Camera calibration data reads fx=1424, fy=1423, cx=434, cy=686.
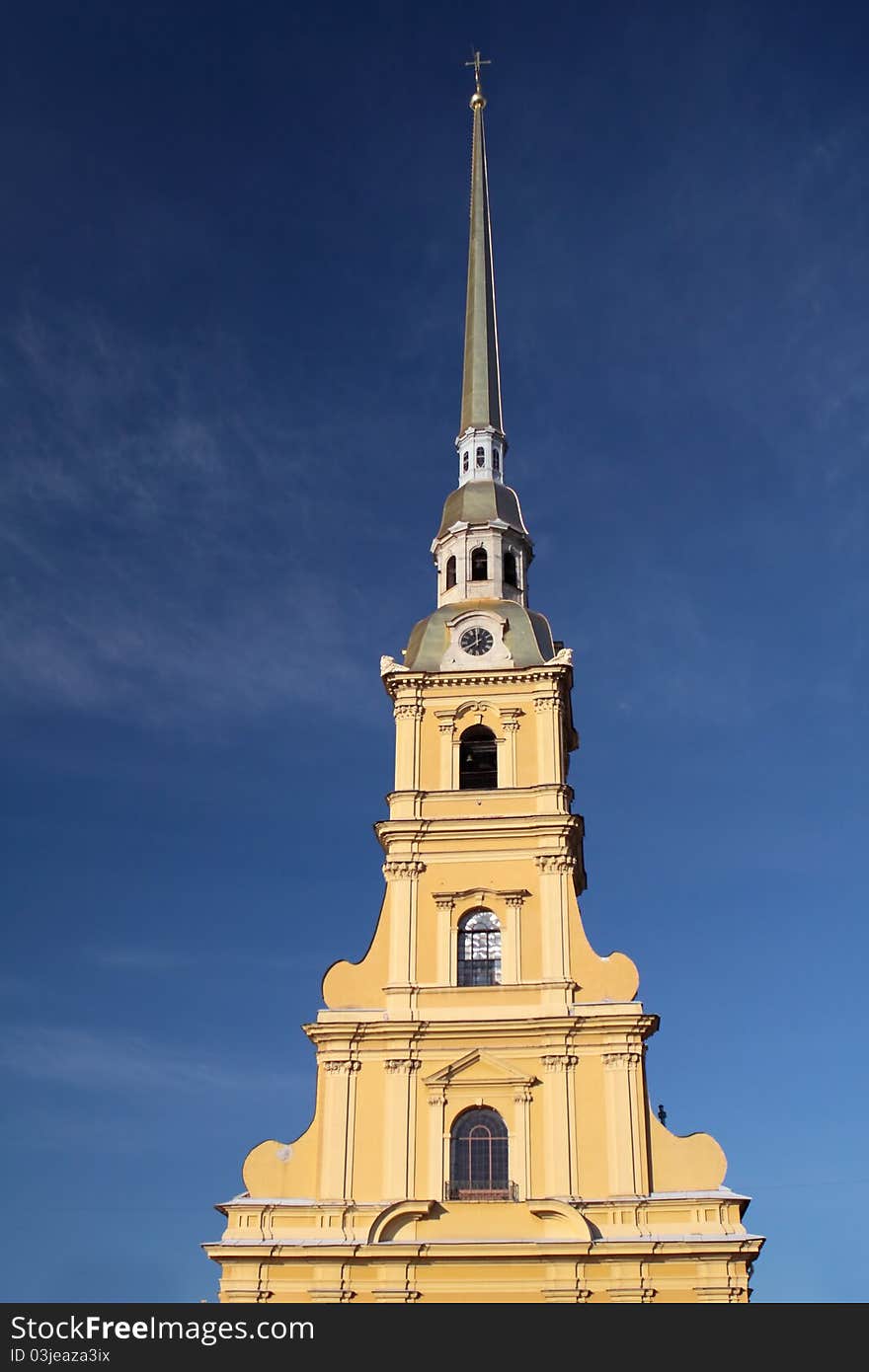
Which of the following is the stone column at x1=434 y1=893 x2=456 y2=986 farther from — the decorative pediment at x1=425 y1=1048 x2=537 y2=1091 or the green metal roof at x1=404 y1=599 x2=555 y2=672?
the green metal roof at x1=404 y1=599 x2=555 y2=672

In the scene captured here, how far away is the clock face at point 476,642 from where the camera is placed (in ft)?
136

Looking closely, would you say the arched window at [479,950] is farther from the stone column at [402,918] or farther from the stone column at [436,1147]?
the stone column at [436,1147]

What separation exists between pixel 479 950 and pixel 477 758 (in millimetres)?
5925

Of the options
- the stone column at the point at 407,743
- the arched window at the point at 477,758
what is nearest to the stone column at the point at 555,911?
the arched window at the point at 477,758

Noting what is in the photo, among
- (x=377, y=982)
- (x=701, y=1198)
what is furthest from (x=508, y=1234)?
(x=377, y=982)

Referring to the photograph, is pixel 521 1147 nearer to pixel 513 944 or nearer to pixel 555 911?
pixel 513 944

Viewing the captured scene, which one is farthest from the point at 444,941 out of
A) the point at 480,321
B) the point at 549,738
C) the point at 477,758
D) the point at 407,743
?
the point at 480,321

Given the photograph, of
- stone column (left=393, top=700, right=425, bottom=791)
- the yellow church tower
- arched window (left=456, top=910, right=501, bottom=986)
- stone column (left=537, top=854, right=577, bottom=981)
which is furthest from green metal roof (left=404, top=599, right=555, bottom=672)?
arched window (left=456, top=910, right=501, bottom=986)

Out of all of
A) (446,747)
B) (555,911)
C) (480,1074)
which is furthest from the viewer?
(446,747)

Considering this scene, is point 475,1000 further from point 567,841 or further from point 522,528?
point 522,528

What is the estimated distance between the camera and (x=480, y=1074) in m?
35.4

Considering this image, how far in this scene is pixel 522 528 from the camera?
45906 millimetres

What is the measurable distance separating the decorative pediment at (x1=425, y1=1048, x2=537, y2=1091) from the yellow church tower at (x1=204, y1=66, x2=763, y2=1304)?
4 centimetres

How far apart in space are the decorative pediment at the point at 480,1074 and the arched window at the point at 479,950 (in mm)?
2057
